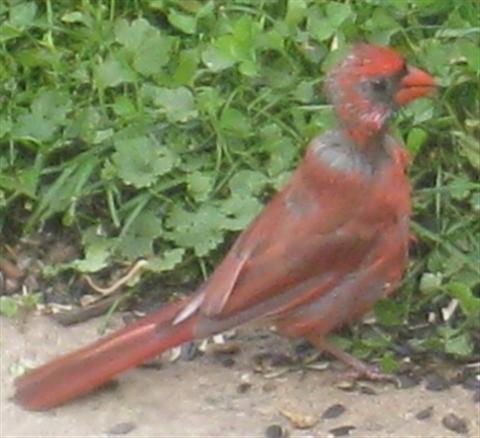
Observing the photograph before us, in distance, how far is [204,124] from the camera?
605 cm

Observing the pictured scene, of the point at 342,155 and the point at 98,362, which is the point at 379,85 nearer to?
the point at 342,155

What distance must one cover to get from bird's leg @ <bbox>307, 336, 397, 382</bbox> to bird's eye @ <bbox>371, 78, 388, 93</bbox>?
0.63 m

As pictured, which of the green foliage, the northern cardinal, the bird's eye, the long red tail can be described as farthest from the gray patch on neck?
the long red tail

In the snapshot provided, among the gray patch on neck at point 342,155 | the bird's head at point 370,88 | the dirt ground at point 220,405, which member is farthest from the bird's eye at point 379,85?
the dirt ground at point 220,405

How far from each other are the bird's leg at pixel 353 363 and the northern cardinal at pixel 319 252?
11cm

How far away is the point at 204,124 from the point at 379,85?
0.77 meters

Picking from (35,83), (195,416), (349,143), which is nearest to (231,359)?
(195,416)

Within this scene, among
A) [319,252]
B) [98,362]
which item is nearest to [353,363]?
[319,252]

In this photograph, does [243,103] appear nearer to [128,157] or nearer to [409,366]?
[128,157]

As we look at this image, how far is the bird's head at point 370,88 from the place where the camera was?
5.40 metres

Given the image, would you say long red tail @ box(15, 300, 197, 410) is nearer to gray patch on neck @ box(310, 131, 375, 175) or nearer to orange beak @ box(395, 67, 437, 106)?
gray patch on neck @ box(310, 131, 375, 175)

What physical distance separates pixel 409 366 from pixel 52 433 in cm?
91

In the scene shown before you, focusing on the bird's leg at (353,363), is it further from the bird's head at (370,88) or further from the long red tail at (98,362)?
the bird's head at (370,88)

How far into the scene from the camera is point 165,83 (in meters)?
6.09
